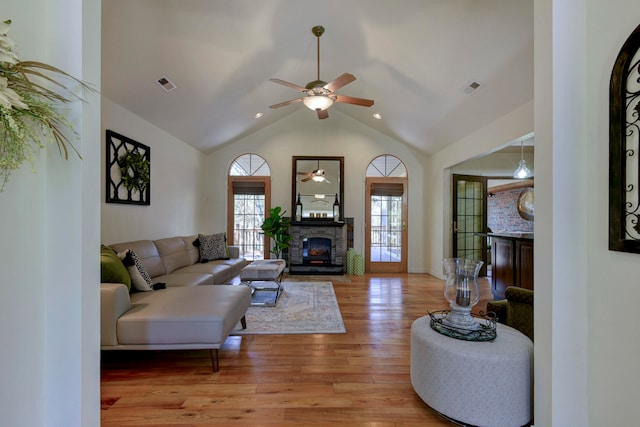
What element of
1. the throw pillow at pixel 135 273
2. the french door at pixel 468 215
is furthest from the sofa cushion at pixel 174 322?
the french door at pixel 468 215

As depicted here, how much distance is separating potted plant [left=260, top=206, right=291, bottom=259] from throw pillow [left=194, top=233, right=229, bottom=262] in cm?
108

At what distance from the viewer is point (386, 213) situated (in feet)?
20.2

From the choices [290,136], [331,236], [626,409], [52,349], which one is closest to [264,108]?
[290,136]

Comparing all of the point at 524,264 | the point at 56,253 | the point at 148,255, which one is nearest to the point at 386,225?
the point at 524,264

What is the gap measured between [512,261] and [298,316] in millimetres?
2808

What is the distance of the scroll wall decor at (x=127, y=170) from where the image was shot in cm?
323

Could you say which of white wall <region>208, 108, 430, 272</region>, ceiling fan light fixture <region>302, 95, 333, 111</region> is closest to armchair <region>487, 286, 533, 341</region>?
ceiling fan light fixture <region>302, 95, 333, 111</region>

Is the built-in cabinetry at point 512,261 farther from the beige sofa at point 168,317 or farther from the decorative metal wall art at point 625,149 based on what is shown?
the beige sofa at point 168,317

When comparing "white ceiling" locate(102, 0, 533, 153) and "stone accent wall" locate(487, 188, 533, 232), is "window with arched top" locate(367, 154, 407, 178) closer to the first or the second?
"white ceiling" locate(102, 0, 533, 153)

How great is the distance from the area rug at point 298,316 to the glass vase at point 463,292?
139cm

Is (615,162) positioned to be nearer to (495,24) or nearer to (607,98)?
(607,98)

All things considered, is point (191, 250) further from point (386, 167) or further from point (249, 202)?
point (386, 167)

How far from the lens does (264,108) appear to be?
16.4ft

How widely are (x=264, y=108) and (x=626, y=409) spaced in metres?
5.30
